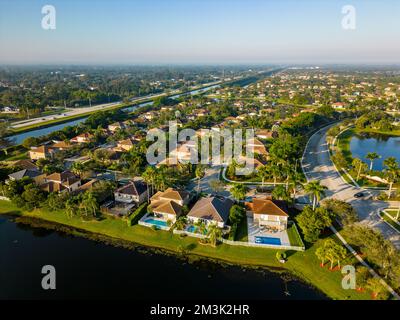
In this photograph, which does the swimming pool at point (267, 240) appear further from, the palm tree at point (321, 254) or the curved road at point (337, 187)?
the curved road at point (337, 187)

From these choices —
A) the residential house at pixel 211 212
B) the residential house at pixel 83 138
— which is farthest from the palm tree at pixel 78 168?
the residential house at pixel 83 138

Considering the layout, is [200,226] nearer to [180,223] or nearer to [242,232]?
[180,223]

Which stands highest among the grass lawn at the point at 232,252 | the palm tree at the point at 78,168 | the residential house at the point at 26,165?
the palm tree at the point at 78,168

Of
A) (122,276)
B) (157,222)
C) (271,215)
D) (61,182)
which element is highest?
(61,182)

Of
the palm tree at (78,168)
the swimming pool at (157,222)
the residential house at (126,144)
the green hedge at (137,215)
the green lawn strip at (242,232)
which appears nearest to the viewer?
the green lawn strip at (242,232)

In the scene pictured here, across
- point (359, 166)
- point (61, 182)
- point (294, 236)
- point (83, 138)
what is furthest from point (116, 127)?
point (294, 236)

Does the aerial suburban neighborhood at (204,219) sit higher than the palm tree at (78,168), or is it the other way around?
the palm tree at (78,168)
